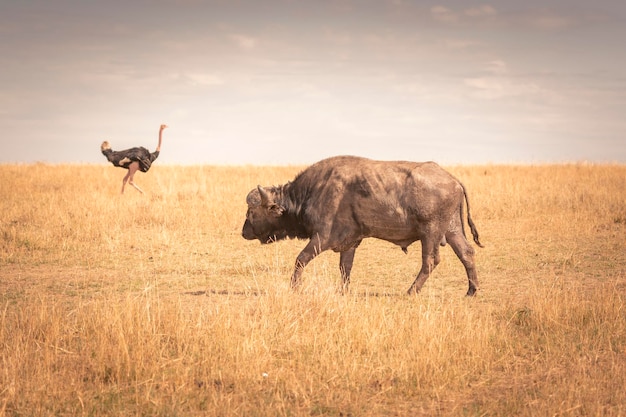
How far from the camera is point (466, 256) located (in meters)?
10.0

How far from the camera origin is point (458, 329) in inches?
292

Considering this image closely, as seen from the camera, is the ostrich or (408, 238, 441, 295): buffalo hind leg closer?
(408, 238, 441, 295): buffalo hind leg

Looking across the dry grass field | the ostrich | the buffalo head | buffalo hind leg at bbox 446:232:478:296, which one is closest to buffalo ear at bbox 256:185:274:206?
the buffalo head

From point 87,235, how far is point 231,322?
332 inches

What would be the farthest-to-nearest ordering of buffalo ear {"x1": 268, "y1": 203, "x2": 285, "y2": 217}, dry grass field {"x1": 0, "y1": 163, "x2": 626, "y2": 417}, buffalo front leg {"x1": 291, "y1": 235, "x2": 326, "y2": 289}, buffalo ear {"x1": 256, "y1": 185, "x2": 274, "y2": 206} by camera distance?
buffalo ear {"x1": 268, "y1": 203, "x2": 285, "y2": 217} < buffalo ear {"x1": 256, "y1": 185, "x2": 274, "y2": 206} < buffalo front leg {"x1": 291, "y1": 235, "x2": 326, "y2": 289} < dry grass field {"x1": 0, "y1": 163, "x2": 626, "y2": 417}

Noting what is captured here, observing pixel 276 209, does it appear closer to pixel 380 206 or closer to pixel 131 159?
pixel 380 206

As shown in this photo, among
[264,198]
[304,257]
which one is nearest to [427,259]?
[304,257]

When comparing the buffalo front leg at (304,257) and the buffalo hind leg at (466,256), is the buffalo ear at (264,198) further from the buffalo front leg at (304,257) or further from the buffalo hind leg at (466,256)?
the buffalo hind leg at (466,256)

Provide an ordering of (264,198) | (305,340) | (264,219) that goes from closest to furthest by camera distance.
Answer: (305,340)
(264,198)
(264,219)

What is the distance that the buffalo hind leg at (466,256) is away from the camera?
32.6 ft

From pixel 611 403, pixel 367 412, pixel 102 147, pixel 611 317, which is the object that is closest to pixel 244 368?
pixel 367 412

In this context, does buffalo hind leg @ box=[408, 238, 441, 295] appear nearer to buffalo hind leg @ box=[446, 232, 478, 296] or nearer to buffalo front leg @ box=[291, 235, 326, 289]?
buffalo hind leg @ box=[446, 232, 478, 296]

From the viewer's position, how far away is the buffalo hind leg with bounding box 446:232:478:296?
9.92m

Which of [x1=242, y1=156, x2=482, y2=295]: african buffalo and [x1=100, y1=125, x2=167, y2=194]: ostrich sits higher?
[x1=100, y1=125, x2=167, y2=194]: ostrich
